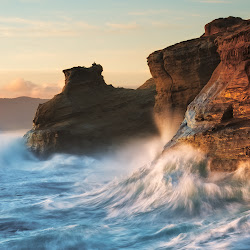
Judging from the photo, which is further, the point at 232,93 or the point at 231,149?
the point at 232,93

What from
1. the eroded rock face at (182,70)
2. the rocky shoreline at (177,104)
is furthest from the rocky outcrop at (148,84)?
the eroded rock face at (182,70)

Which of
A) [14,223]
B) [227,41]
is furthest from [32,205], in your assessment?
[227,41]

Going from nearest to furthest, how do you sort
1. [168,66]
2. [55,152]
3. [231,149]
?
1. [231,149]
2. [168,66]
3. [55,152]

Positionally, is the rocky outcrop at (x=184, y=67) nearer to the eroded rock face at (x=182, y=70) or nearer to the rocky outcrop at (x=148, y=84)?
the eroded rock face at (x=182, y=70)

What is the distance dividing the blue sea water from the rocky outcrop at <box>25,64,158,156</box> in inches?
329

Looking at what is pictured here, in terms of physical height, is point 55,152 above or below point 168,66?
below

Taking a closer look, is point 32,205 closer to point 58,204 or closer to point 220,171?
point 58,204

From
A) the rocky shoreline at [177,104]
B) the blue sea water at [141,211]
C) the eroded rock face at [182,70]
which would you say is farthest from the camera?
the eroded rock face at [182,70]

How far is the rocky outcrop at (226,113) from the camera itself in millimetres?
10398

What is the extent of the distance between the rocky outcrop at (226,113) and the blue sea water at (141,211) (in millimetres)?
402

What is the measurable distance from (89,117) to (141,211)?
53.4 ft

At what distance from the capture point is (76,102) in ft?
85.5

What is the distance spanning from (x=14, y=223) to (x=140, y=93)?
18486 millimetres

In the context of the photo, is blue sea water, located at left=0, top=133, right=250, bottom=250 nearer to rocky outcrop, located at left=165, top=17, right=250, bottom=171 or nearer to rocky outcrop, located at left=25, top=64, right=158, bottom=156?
rocky outcrop, located at left=165, top=17, right=250, bottom=171
